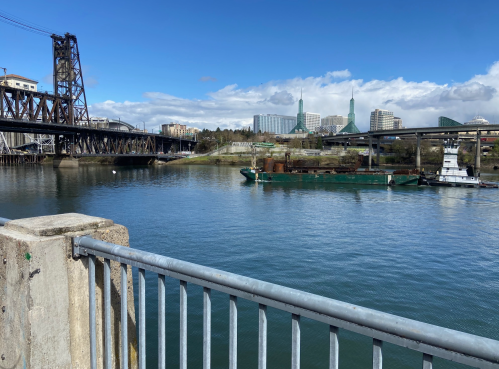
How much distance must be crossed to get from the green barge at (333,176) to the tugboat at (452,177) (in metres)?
2.61

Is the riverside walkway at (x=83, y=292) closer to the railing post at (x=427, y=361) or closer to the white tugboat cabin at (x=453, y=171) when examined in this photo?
the railing post at (x=427, y=361)

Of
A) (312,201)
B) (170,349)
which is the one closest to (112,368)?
(170,349)

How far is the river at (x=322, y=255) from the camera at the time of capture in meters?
9.77

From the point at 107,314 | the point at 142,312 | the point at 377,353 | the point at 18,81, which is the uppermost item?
the point at 18,81

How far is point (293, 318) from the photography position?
234 centimetres

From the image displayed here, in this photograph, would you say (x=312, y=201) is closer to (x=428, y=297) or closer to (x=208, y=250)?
(x=208, y=250)

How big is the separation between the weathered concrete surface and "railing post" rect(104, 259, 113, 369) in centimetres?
23

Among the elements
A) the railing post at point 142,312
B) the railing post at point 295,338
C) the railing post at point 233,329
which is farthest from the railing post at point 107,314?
the railing post at point 295,338

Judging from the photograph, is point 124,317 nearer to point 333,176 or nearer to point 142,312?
point 142,312

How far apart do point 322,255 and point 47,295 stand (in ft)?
50.5

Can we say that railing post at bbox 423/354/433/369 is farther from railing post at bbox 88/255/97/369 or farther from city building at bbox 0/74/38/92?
city building at bbox 0/74/38/92

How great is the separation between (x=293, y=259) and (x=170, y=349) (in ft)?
28.2

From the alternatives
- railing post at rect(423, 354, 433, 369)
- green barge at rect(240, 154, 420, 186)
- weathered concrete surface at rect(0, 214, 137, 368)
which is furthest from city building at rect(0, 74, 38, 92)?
railing post at rect(423, 354, 433, 369)

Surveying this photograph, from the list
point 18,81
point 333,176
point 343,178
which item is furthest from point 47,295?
point 18,81
